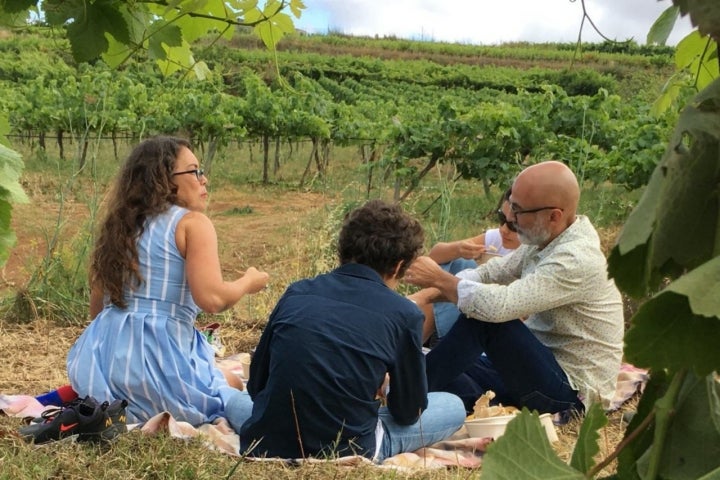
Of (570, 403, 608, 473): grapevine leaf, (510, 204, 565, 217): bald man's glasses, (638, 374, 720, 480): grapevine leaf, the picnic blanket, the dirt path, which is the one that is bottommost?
the dirt path

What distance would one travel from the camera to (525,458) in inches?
23.0

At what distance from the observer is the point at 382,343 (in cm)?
267

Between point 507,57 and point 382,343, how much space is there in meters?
49.8

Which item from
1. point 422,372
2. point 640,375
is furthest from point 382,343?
point 640,375

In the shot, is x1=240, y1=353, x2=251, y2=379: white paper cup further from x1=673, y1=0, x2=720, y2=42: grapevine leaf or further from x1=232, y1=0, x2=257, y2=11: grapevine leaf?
x1=673, y1=0, x2=720, y2=42: grapevine leaf

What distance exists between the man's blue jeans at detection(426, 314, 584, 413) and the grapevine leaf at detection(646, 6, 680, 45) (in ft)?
6.98

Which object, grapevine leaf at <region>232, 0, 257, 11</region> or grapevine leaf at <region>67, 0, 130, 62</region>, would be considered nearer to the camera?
grapevine leaf at <region>67, 0, 130, 62</region>

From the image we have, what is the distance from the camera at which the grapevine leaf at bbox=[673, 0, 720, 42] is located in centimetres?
50

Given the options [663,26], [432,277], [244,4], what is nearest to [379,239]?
[432,277]

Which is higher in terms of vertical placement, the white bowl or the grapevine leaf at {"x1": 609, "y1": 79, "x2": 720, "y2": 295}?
the grapevine leaf at {"x1": 609, "y1": 79, "x2": 720, "y2": 295}

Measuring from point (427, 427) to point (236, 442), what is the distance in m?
0.73

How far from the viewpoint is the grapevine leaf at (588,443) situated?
624 millimetres

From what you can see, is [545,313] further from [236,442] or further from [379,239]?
[236,442]

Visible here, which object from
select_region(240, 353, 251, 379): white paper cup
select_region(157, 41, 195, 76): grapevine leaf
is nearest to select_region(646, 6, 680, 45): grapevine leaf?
select_region(157, 41, 195, 76): grapevine leaf
